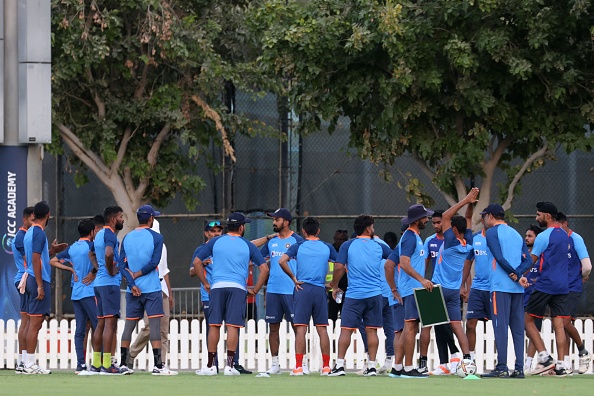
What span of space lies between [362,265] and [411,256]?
0.68 metres

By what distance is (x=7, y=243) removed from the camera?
62.7 ft

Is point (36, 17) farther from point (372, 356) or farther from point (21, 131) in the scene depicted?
point (372, 356)

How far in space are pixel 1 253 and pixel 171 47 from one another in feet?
18.6

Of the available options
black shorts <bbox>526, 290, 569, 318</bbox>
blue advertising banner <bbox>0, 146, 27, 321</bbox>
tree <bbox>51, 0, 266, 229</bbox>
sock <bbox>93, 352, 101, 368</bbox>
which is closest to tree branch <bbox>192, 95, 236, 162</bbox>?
tree <bbox>51, 0, 266, 229</bbox>

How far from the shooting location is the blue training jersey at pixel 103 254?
16844mm

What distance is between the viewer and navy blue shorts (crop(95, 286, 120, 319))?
16.9 m

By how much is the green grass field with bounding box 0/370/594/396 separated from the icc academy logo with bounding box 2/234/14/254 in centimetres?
272

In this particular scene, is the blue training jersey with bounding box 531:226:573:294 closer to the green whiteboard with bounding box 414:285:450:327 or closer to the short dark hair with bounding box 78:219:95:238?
the green whiteboard with bounding box 414:285:450:327

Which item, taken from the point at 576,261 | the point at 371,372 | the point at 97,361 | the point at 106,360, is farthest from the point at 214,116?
the point at 576,261

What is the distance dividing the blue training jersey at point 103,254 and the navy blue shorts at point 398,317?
3.60 meters

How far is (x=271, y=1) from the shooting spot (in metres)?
22.5

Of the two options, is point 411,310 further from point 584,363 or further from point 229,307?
point 584,363

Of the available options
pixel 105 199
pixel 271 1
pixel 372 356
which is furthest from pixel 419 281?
pixel 105 199

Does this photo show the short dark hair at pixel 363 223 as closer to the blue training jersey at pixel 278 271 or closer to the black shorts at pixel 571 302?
the blue training jersey at pixel 278 271
